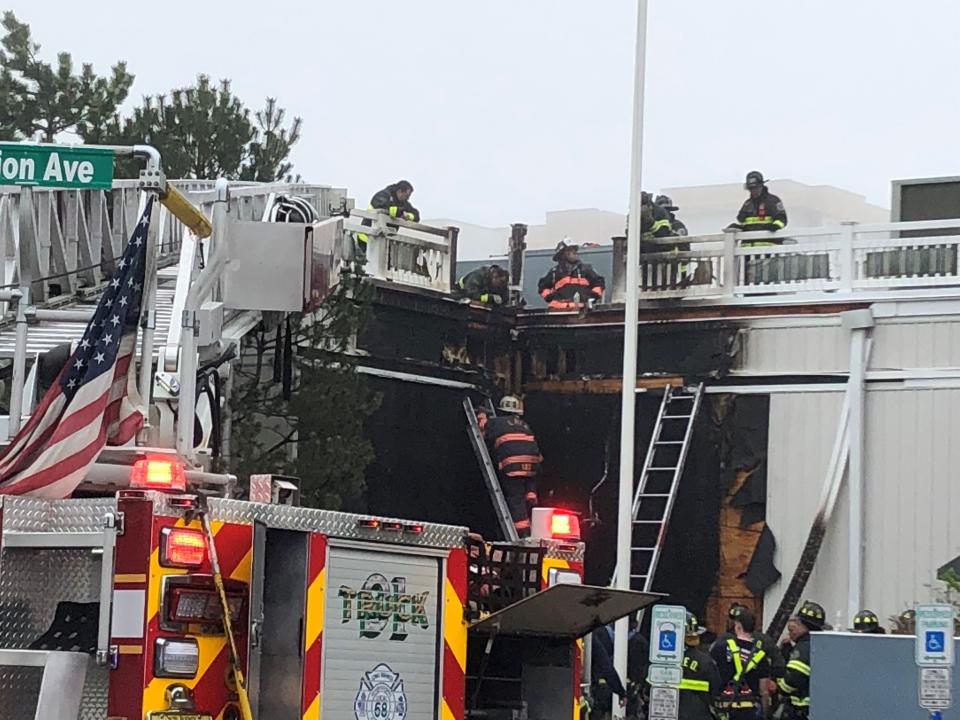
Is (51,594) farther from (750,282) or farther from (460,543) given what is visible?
(750,282)

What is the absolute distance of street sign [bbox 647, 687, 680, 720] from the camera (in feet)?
43.5

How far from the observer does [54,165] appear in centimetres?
732

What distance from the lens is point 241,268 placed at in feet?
26.9

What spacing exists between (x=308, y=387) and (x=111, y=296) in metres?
11.4

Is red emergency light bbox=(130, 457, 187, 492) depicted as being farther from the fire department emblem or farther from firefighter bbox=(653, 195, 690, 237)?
firefighter bbox=(653, 195, 690, 237)

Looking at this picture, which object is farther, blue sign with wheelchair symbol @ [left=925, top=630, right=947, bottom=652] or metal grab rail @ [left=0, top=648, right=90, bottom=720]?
blue sign with wheelchair symbol @ [left=925, top=630, right=947, bottom=652]

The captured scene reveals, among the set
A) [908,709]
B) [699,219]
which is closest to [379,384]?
[908,709]

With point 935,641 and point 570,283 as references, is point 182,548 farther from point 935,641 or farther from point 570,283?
point 570,283

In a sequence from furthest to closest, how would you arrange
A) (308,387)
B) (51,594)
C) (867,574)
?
(867,574)
(308,387)
(51,594)

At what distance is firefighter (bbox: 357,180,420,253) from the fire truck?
16.2 metres

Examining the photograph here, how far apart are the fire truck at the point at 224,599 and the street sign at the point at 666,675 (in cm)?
537

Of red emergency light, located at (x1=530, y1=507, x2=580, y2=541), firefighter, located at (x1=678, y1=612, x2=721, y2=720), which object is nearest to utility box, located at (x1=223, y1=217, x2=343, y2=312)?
red emergency light, located at (x1=530, y1=507, x2=580, y2=541)

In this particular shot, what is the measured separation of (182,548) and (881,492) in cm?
1747

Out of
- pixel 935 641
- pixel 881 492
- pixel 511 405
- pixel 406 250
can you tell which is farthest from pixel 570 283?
pixel 935 641
